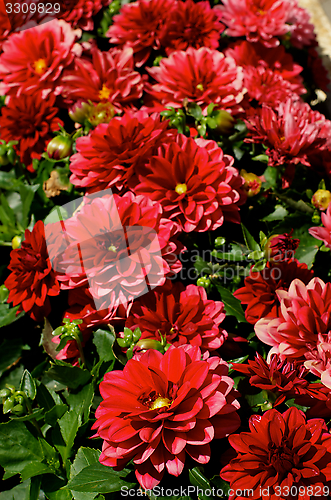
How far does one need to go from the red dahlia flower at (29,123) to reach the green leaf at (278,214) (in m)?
0.61

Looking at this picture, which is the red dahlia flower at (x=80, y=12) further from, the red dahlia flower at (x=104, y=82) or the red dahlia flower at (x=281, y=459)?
the red dahlia flower at (x=281, y=459)

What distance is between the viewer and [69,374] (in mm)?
719

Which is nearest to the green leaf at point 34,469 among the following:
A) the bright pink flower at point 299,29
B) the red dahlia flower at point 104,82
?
the red dahlia flower at point 104,82

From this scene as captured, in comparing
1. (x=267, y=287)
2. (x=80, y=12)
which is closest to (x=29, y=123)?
(x=80, y=12)

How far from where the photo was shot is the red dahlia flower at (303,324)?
0.66 metres

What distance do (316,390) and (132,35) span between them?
1.12m

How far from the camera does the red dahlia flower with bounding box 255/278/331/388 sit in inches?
25.8

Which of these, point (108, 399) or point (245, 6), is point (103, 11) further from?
point (108, 399)

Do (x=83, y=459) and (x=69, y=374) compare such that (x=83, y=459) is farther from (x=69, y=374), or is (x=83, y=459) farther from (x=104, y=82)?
(x=104, y=82)

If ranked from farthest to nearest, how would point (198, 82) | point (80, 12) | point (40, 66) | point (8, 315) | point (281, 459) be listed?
1. point (80, 12)
2. point (40, 66)
3. point (198, 82)
4. point (8, 315)
5. point (281, 459)

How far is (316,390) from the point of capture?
601 mm

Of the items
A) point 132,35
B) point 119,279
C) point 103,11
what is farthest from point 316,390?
point 103,11

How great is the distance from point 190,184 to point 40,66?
69 cm

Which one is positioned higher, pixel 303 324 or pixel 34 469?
pixel 303 324
